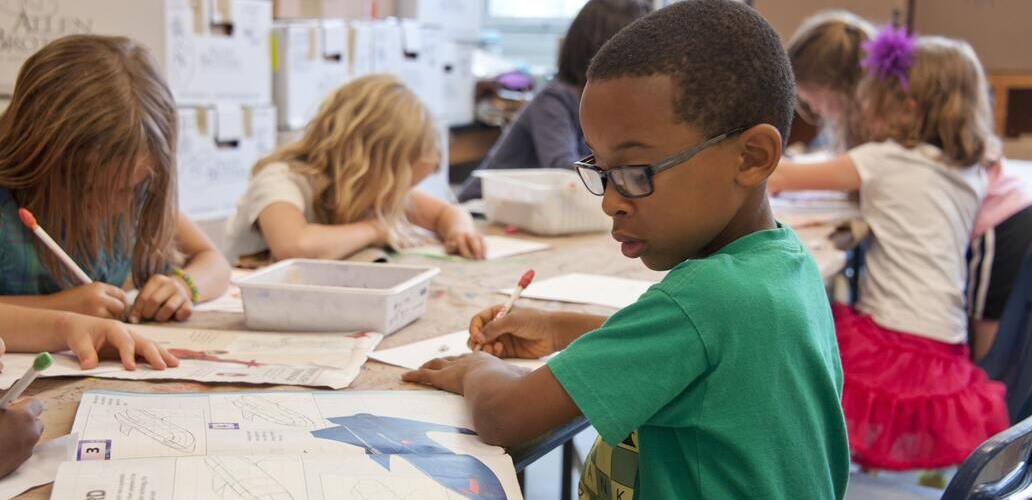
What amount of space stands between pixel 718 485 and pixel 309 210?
122 centimetres

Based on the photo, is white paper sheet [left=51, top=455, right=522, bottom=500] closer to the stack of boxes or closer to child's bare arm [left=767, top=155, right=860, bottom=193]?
child's bare arm [left=767, top=155, right=860, bottom=193]

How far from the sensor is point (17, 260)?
1339mm

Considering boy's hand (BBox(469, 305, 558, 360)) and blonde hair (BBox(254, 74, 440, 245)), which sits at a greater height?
blonde hair (BBox(254, 74, 440, 245))

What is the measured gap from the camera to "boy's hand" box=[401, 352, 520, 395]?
1.03m

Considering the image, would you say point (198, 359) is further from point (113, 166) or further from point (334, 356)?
point (113, 166)

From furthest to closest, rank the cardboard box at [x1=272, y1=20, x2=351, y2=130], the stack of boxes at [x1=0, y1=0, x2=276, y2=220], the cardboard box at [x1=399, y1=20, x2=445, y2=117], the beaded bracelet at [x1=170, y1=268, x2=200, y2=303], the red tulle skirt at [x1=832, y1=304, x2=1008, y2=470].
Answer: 1. the cardboard box at [x1=399, y1=20, x2=445, y2=117]
2. the cardboard box at [x1=272, y1=20, x2=351, y2=130]
3. the stack of boxes at [x1=0, y1=0, x2=276, y2=220]
4. the red tulle skirt at [x1=832, y1=304, x2=1008, y2=470]
5. the beaded bracelet at [x1=170, y1=268, x2=200, y2=303]

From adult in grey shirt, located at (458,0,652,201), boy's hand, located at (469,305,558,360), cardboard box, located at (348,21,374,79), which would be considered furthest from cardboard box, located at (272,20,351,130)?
boy's hand, located at (469,305,558,360)

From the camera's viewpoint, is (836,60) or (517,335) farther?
(836,60)

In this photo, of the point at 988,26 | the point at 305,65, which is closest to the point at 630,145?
the point at 305,65

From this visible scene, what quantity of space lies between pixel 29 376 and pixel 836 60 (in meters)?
2.17

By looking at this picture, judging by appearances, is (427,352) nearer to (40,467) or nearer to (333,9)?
(40,467)

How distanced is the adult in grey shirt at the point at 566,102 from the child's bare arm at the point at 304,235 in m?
0.92

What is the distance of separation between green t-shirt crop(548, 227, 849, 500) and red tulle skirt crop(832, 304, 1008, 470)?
123cm

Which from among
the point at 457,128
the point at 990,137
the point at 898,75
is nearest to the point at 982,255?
the point at 990,137
